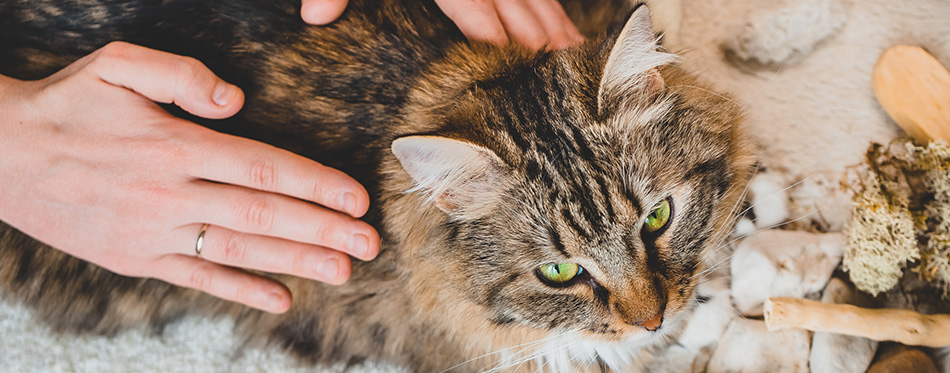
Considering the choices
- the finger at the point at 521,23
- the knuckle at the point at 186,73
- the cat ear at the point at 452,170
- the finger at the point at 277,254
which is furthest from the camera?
the finger at the point at 521,23

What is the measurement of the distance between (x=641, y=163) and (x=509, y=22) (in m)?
0.45

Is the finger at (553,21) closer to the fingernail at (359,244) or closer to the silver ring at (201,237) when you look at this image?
the fingernail at (359,244)

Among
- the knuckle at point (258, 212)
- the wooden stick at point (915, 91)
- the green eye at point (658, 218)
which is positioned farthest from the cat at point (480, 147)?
the wooden stick at point (915, 91)

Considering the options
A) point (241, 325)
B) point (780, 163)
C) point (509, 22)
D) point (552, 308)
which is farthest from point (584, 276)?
point (241, 325)

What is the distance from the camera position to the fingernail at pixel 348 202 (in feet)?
3.32

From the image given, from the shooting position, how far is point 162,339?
142cm

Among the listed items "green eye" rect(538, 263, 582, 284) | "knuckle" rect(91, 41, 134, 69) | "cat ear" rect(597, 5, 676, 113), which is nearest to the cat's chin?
"green eye" rect(538, 263, 582, 284)

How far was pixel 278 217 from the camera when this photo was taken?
105 cm

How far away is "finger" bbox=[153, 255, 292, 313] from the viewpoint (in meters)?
1.13

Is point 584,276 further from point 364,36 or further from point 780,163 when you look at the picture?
point 780,163

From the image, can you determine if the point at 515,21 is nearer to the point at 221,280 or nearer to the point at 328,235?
the point at 328,235

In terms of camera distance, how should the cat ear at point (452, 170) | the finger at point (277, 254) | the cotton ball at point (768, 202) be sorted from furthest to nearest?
the cotton ball at point (768, 202)
the finger at point (277, 254)
the cat ear at point (452, 170)

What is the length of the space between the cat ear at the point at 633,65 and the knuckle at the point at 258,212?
56 centimetres

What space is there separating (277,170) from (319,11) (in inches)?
10.7
